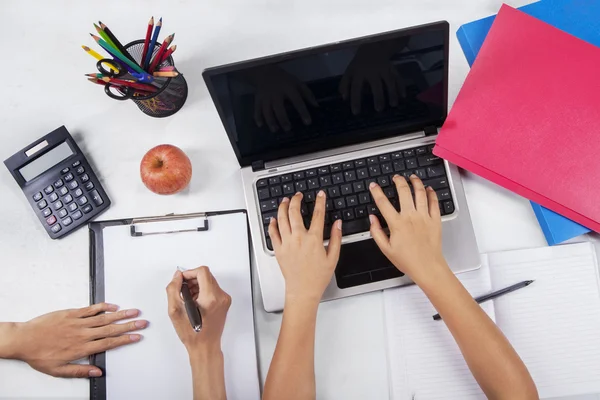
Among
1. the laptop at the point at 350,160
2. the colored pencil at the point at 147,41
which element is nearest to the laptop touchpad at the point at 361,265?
the laptop at the point at 350,160

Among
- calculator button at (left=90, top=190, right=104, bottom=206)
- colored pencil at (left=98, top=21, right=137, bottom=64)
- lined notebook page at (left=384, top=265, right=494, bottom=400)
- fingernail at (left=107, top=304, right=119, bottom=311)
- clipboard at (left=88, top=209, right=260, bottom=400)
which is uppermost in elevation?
colored pencil at (left=98, top=21, right=137, bottom=64)

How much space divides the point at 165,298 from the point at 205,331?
9 cm

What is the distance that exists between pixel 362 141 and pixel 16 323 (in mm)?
616

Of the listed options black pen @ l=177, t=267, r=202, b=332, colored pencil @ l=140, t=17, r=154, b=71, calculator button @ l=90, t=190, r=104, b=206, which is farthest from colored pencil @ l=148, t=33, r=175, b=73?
black pen @ l=177, t=267, r=202, b=332

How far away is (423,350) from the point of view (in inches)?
30.8

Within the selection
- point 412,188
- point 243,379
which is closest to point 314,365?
point 243,379

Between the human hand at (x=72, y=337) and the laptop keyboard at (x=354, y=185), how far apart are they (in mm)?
263

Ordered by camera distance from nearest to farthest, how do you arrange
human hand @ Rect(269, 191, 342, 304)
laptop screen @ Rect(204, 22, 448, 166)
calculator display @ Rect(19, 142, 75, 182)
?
laptop screen @ Rect(204, 22, 448, 166) < human hand @ Rect(269, 191, 342, 304) < calculator display @ Rect(19, 142, 75, 182)

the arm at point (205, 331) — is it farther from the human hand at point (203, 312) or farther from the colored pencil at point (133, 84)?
the colored pencil at point (133, 84)

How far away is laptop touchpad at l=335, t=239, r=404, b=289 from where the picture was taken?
2.62ft

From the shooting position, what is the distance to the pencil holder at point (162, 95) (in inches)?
31.7

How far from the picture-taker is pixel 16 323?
2.68 ft

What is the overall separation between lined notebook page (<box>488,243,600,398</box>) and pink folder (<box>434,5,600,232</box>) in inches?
2.9

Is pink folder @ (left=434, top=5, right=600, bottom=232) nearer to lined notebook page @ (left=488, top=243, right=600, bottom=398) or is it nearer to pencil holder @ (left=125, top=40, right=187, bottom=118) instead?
lined notebook page @ (left=488, top=243, right=600, bottom=398)
